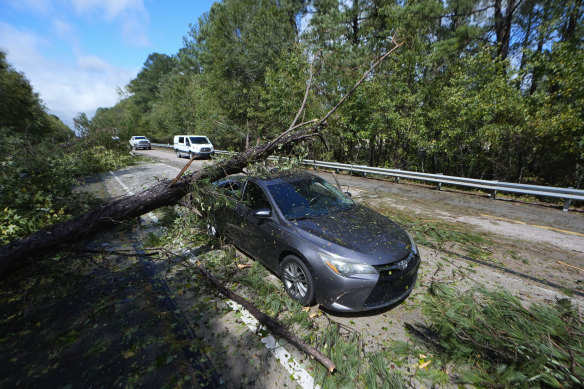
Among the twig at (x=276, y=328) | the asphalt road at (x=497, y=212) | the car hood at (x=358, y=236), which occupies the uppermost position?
the car hood at (x=358, y=236)

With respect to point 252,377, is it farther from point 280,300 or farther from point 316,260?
point 316,260

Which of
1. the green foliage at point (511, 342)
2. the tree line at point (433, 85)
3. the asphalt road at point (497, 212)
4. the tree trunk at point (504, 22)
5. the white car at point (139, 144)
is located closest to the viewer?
the green foliage at point (511, 342)

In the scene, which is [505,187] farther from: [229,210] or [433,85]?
[229,210]

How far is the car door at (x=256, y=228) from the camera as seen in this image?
3.53 meters

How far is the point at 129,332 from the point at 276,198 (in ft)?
8.01

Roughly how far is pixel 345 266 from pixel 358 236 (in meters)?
0.54

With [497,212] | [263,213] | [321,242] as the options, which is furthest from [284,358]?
[497,212]

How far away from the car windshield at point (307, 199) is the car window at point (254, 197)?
0.16 metres

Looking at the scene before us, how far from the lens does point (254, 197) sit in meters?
4.09

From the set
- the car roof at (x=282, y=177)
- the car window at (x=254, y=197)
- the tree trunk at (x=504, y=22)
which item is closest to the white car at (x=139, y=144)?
the car roof at (x=282, y=177)

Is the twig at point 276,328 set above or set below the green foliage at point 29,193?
below

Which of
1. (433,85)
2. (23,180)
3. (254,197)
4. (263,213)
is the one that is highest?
(433,85)

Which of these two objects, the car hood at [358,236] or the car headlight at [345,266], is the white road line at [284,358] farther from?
the car hood at [358,236]

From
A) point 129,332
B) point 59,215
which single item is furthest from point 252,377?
point 59,215
